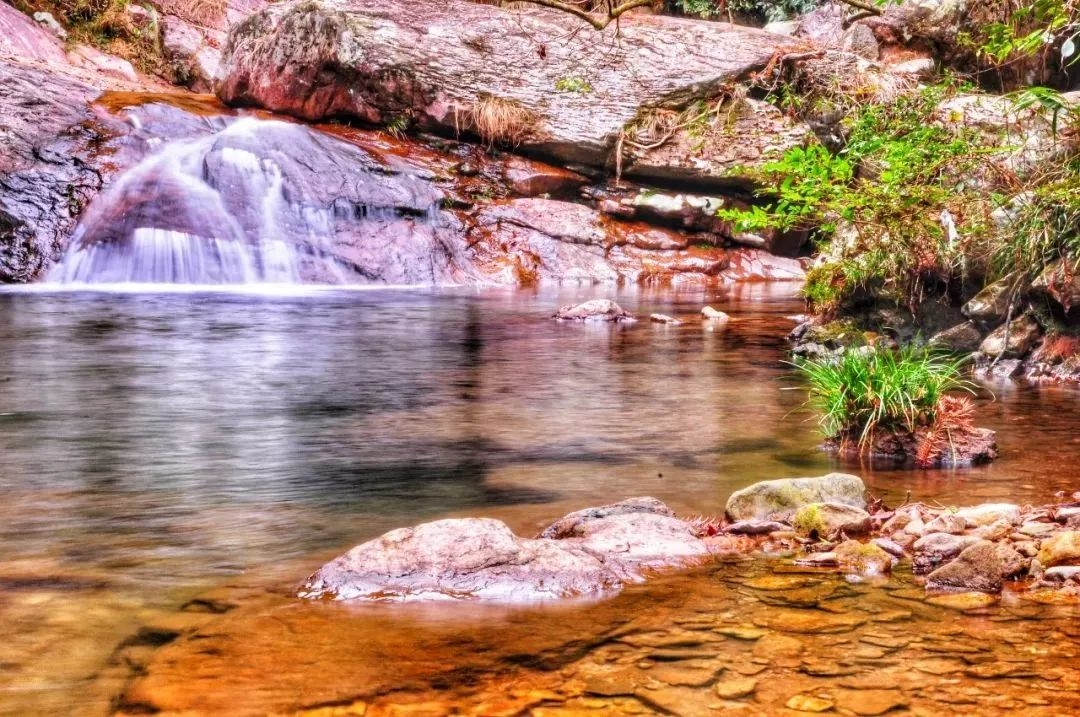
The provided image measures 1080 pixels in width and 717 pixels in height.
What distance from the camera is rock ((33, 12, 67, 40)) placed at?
26.5 metres

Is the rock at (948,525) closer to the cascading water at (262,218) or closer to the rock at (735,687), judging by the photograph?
the rock at (735,687)

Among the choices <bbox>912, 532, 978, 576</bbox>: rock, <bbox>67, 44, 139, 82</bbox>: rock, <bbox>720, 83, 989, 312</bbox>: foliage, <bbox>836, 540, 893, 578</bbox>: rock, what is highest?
<bbox>67, 44, 139, 82</bbox>: rock

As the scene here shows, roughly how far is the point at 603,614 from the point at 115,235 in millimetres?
16471

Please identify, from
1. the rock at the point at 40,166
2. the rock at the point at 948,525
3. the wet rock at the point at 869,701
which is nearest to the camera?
the wet rock at the point at 869,701

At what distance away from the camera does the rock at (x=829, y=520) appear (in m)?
3.64

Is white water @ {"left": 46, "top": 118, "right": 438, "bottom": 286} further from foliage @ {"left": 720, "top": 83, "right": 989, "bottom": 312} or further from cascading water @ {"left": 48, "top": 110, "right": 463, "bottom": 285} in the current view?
foliage @ {"left": 720, "top": 83, "right": 989, "bottom": 312}

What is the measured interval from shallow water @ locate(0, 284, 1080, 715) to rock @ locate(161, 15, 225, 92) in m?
19.4

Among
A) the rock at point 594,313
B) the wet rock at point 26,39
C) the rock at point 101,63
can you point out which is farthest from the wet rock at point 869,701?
the rock at point 101,63

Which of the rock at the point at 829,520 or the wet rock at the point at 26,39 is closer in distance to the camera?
the rock at the point at 829,520

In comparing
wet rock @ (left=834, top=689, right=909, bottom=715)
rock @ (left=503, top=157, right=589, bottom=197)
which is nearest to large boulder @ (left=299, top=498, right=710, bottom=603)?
wet rock @ (left=834, top=689, right=909, bottom=715)

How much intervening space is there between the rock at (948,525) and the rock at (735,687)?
55.6 inches

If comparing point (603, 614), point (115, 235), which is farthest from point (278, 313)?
point (603, 614)

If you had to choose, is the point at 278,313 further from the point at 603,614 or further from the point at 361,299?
the point at 603,614

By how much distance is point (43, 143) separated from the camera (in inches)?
715
